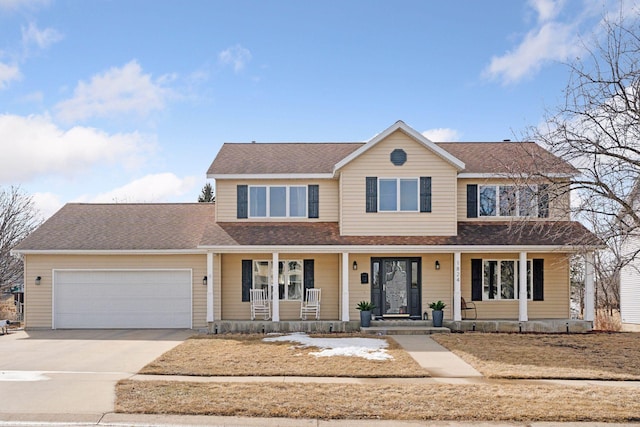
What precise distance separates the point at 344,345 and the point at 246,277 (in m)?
5.74

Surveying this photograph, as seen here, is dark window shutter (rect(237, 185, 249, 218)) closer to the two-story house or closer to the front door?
the two-story house

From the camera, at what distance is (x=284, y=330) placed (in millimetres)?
17391

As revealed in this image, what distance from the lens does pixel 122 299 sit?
1898 centimetres

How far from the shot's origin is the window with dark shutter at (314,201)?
1948 centimetres

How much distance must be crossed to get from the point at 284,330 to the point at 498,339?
6.37 metres

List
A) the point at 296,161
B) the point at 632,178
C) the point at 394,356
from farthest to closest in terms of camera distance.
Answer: the point at 296,161 → the point at 394,356 → the point at 632,178

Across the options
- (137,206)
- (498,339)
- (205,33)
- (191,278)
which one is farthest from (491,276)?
(137,206)

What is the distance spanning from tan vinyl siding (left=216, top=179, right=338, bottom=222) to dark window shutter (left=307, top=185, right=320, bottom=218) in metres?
0.10

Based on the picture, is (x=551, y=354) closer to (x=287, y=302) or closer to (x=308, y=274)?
(x=308, y=274)

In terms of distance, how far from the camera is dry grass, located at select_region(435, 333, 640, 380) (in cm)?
1107

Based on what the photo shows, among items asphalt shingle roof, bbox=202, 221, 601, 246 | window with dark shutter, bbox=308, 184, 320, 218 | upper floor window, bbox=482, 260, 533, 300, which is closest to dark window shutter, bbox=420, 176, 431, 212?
asphalt shingle roof, bbox=202, 221, 601, 246

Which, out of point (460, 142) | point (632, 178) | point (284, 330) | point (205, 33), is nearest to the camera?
point (632, 178)

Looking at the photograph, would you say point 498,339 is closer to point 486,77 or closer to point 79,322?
point 486,77

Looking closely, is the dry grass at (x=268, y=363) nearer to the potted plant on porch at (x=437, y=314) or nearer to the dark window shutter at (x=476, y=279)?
the potted plant on porch at (x=437, y=314)
